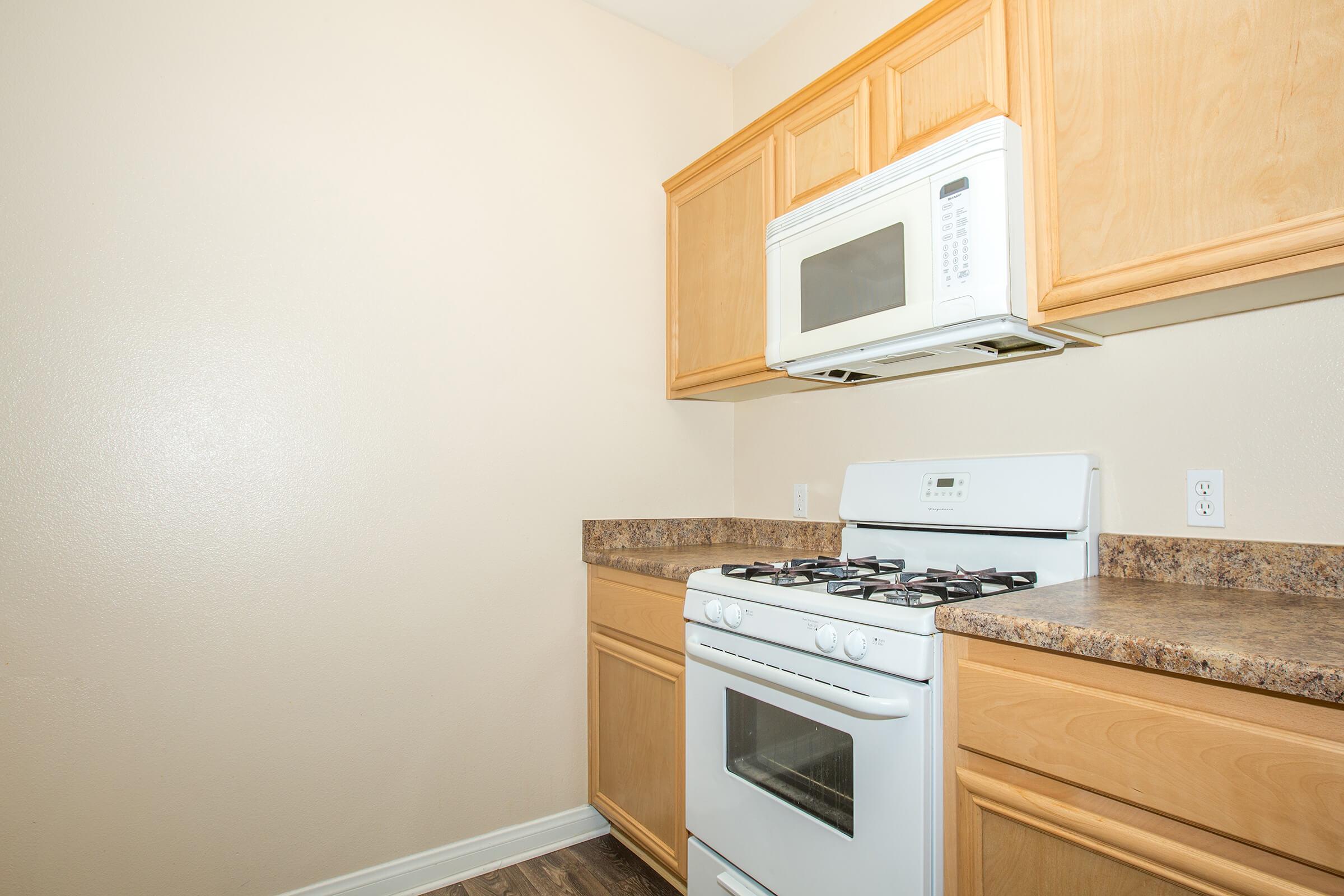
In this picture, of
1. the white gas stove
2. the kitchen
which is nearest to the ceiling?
the kitchen

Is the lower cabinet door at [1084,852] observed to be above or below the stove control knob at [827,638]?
below

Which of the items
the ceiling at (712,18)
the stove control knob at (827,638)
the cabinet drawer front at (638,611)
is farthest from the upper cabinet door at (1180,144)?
the ceiling at (712,18)

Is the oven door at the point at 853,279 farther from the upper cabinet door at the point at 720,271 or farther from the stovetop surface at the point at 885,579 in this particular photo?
the stovetop surface at the point at 885,579

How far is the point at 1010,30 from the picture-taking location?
1.43 m

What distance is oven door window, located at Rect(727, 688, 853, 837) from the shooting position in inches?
50.9

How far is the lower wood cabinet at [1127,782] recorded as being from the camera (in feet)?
2.61

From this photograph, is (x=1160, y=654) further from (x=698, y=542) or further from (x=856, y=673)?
(x=698, y=542)

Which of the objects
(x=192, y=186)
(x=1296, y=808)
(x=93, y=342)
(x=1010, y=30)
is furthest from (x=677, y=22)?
(x=1296, y=808)

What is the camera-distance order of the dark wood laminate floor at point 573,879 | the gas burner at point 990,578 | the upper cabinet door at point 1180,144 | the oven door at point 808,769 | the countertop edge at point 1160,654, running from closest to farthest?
the countertop edge at point 1160,654 → the upper cabinet door at point 1180,144 → the oven door at point 808,769 → the gas burner at point 990,578 → the dark wood laminate floor at point 573,879

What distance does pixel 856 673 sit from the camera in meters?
1.24

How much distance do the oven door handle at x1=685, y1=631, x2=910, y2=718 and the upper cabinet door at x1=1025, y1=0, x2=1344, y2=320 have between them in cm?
81

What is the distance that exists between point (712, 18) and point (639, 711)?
2291 mm

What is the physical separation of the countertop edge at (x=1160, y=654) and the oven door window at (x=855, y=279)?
76 centimetres

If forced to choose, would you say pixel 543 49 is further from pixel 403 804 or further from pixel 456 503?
pixel 403 804
